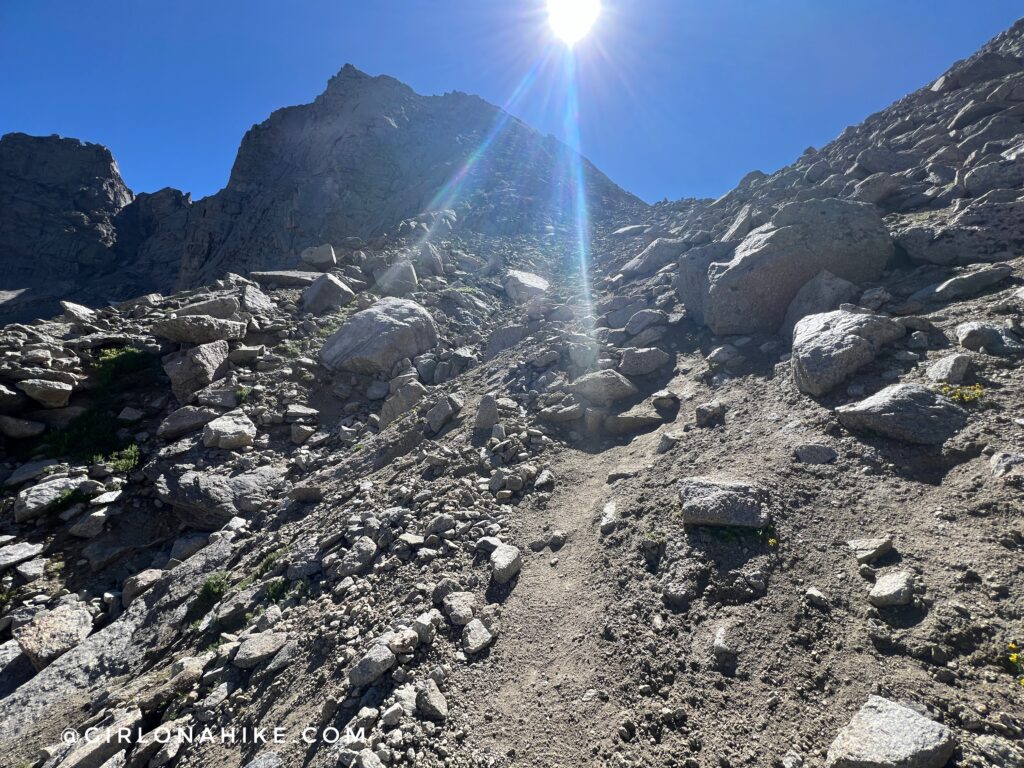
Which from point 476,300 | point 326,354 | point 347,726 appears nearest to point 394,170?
point 476,300

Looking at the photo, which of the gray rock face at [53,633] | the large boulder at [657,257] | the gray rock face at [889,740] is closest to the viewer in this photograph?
the gray rock face at [889,740]

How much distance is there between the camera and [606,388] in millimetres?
9500

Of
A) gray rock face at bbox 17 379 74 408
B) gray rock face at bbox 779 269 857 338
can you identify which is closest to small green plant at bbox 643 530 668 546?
gray rock face at bbox 779 269 857 338

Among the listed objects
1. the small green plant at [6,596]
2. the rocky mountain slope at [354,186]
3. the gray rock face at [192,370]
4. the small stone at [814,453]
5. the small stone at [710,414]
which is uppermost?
the rocky mountain slope at [354,186]

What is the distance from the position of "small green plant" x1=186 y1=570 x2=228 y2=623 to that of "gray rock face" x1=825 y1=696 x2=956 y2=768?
26.9 feet

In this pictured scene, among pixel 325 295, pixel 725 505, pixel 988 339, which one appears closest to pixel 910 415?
pixel 988 339

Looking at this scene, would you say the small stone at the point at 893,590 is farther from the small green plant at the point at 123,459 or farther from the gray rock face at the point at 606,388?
the small green plant at the point at 123,459

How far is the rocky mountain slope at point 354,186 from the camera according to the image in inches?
1452

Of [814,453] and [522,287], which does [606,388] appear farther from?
[522,287]

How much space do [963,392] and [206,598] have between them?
37.0 ft

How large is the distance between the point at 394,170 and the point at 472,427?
39251mm

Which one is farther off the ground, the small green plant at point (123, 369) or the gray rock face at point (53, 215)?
the gray rock face at point (53, 215)

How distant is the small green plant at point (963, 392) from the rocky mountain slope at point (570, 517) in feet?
0.11

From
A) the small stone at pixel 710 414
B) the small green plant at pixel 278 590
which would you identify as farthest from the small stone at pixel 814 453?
the small green plant at pixel 278 590
